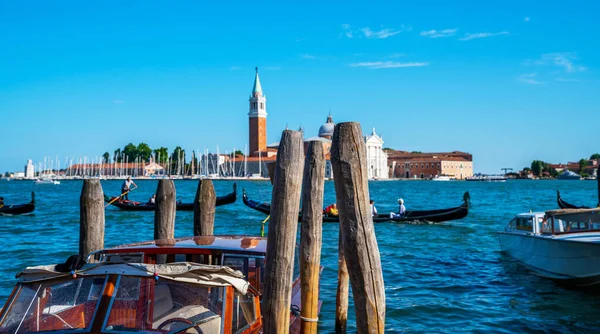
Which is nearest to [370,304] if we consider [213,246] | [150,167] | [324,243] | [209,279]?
[209,279]

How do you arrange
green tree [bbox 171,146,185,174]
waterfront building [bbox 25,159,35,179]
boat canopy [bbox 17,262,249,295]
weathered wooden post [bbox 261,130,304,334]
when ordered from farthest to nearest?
waterfront building [bbox 25,159,35,179]
green tree [bbox 171,146,185,174]
weathered wooden post [bbox 261,130,304,334]
boat canopy [bbox 17,262,249,295]

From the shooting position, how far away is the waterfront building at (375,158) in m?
87.1

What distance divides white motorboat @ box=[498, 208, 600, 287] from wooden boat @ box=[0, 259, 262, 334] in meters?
4.93

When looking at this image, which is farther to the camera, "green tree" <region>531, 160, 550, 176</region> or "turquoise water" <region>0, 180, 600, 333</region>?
"green tree" <region>531, 160, 550, 176</region>

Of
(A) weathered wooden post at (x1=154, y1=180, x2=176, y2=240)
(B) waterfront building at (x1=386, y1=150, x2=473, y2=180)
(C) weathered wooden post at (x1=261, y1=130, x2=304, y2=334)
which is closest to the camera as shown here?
(C) weathered wooden post at (x1=261, y1=130, x2=304, y2=334)

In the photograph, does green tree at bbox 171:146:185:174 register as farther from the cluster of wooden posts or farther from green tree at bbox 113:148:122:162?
the cluster of wooden posts

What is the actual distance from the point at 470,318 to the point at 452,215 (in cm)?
1029

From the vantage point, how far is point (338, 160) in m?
3.19

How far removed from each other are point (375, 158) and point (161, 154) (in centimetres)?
3361

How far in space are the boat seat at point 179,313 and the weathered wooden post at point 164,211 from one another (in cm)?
345

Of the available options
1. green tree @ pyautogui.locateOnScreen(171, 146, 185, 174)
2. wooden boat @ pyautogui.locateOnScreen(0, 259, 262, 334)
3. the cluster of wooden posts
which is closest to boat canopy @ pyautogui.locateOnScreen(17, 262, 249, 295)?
wooden boat @ pyautogui.locateOnScreen(0, 259, 262, 334)

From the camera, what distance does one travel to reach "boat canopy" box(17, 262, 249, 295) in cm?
286

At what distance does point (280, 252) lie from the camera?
10.7 feet

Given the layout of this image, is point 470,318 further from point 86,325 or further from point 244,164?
point 244,164
